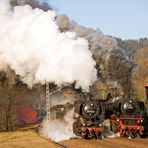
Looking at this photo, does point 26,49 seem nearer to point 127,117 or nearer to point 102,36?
point 102,36

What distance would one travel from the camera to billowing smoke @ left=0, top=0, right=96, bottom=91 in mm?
30125

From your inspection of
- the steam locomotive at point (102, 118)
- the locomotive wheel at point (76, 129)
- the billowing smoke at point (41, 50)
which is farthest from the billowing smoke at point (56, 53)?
the steam locomotive at point (102, 118)

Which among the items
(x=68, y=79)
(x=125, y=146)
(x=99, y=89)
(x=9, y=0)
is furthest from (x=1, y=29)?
(x=125, y=146)

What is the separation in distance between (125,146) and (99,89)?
14053mm

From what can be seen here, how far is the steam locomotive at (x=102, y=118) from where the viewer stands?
2638 centimetres

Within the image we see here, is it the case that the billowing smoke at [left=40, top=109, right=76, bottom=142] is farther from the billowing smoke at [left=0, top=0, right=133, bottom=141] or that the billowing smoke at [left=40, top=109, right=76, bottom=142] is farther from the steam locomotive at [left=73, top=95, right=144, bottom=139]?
the steam locomotive at [left=73, top=95, right=144, bottom=139]

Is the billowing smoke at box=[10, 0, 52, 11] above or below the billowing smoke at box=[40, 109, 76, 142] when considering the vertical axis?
above

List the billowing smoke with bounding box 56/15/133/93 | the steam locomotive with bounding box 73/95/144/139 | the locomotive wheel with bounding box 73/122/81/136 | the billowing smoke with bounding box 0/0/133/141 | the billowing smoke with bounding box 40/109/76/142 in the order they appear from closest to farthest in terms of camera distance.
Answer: the steam locomotive with bounding box 73/95/144/139, the locomotive wheel with bounding box 73/122/81/136, the billowing smoke with bounding box 40/109/76/142, the billowing smoke with bounding box 0/0/133/141, the billowing smoke with bounding box 56/15/133/93

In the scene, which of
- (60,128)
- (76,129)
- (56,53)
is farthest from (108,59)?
(76,129)

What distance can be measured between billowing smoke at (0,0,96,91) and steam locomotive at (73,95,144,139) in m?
3.58

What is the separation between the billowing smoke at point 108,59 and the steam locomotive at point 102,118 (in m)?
3.69

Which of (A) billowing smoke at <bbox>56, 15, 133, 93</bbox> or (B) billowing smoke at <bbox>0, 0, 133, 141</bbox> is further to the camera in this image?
(A) billowing smoke at <bbox>56, 15, 133, 93</bbox>

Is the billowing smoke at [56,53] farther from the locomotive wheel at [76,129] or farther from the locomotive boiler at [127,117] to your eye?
the locomotive boiler at [127,117]

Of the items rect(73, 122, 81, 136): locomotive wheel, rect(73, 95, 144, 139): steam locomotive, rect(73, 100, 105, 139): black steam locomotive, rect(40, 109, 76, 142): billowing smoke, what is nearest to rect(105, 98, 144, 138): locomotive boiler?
rect(73, 95, 144, 139): steam locomotive
